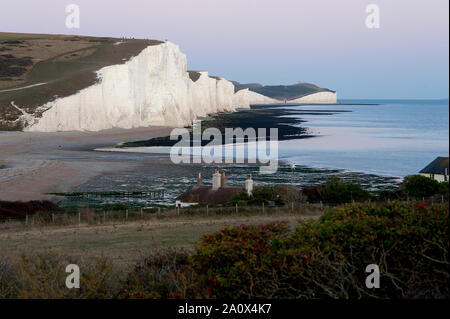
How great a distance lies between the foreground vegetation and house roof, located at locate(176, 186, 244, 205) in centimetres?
1763

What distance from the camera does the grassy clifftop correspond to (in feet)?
260

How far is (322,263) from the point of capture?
23.4ft

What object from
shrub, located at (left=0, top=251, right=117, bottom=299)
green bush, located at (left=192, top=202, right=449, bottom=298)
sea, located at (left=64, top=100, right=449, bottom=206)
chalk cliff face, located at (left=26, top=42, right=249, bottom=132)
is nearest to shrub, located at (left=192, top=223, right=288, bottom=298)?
green bush, located at (left=192, top=202, right=449, bottom=298)

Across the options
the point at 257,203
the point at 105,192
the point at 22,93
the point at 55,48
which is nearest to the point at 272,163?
the point at 105,192

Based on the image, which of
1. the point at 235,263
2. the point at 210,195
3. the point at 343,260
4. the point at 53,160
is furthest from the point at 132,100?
the point at 343,260

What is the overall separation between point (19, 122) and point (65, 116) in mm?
5916

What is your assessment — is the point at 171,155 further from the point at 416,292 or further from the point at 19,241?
the point at 416,292

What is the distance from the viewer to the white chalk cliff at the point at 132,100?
3078 inches

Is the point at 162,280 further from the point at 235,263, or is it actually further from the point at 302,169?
the point at 302,169

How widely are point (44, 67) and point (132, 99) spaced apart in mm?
28974

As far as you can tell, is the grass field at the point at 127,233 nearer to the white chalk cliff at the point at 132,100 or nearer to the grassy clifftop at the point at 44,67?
the white chalk cliff at the point at 132,100

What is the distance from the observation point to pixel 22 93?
8462 cm

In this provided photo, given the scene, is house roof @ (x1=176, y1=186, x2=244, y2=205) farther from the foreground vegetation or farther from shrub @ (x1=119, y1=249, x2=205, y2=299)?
the foreground vegetation

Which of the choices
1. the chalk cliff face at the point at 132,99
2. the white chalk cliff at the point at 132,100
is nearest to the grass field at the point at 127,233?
the chalk cliff face at the point at 132,99
